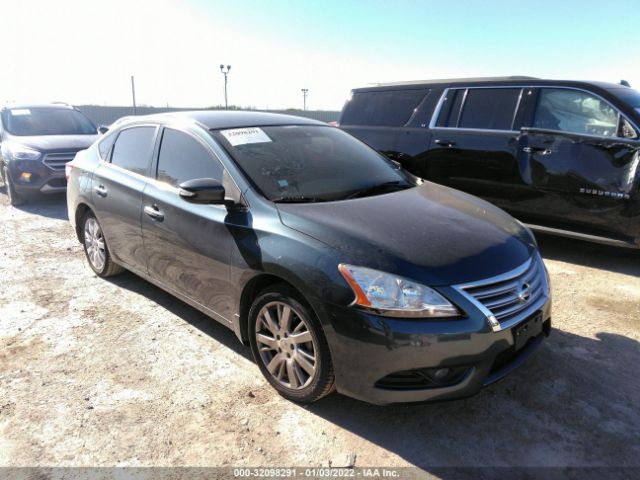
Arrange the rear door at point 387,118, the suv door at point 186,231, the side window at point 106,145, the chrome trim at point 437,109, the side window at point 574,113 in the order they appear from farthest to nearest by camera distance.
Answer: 1. the rear door at point 387,118
2. the chrome trim at point 437,109
3. the side window at point 574,113
4. the side window at point 106,145
5. the suv door at point 186,231

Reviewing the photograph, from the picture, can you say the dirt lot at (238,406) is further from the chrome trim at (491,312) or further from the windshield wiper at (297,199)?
the windshield wiper at (297,199)

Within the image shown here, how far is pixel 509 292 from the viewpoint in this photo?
8.27 feet

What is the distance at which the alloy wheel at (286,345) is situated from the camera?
2617 millimetres

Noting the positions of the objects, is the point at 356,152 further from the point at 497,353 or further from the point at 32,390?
the point at 32,390

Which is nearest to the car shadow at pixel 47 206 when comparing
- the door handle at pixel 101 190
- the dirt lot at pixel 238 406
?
the door handle at pixel 101 190

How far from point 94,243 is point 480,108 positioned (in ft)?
14.5

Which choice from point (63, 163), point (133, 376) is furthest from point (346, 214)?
point (63, 163)

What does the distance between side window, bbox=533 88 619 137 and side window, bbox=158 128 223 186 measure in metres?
3.63

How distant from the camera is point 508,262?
103 inches

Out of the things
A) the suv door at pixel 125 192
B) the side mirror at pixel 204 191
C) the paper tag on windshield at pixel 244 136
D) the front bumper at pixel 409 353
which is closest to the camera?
the front bumper at pixel 409 353

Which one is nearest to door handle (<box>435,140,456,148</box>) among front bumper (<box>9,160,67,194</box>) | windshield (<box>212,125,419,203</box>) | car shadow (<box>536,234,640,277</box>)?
car shadow (<box>536,234,640,277</box>)

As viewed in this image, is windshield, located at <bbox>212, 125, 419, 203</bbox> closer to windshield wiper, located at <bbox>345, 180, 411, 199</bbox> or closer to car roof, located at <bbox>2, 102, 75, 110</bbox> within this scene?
windshield wiper, located at <bbox>345, 180, 411, 199</bbox>

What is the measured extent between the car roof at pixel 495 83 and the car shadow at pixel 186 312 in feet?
12.9

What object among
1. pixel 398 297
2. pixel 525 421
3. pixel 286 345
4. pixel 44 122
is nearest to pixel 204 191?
pixel 286 345
